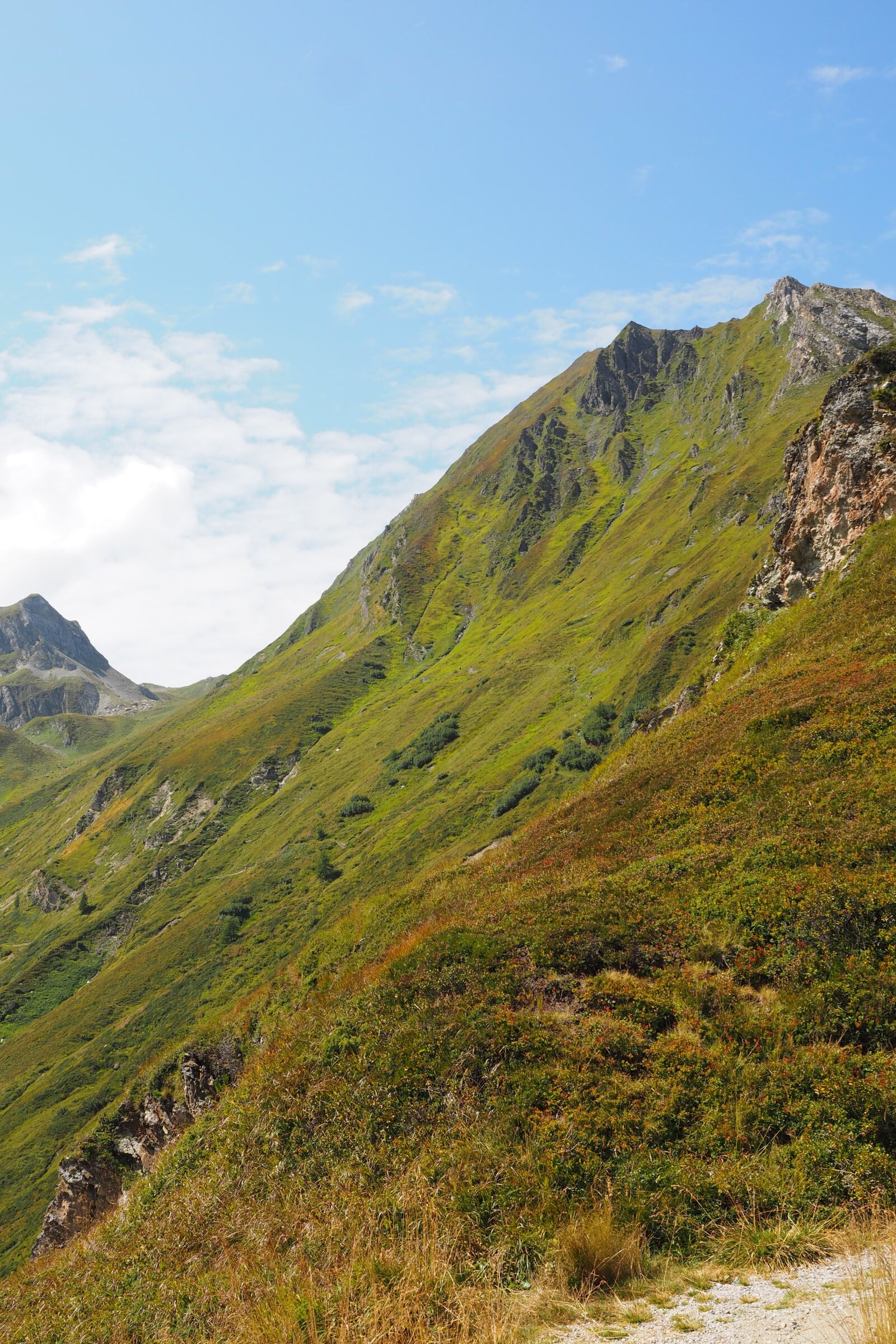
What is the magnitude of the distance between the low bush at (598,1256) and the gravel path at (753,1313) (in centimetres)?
54

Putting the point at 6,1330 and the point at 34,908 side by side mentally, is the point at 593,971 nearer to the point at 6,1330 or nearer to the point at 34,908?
the point at 6,1330

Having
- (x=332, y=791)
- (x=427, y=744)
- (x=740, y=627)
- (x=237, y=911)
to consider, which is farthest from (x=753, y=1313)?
(x=332, y=791)

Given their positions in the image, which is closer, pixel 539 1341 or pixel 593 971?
pixel 539 1341

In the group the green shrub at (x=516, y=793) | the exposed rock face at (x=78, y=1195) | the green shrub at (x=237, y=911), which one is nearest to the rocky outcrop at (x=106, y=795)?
the green shrub at (x=237, y=911)

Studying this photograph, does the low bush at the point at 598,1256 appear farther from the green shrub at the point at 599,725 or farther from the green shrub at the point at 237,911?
the green shrub at the point at 237,911

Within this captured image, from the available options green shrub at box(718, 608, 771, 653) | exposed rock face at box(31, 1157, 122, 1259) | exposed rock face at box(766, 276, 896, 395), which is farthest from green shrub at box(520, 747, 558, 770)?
exposed rock face at box(766, 276, 896, 395)

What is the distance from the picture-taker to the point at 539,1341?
19.3 feet

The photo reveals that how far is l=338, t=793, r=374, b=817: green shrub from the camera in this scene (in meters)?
109

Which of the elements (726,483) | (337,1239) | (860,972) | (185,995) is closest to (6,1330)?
(337,1239)

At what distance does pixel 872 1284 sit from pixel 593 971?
743 cm

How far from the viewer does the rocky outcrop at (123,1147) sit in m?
29.9

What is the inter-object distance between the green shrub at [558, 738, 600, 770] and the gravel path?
225ft

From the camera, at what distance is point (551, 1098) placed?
959cm

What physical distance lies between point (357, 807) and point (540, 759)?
1598 inches
